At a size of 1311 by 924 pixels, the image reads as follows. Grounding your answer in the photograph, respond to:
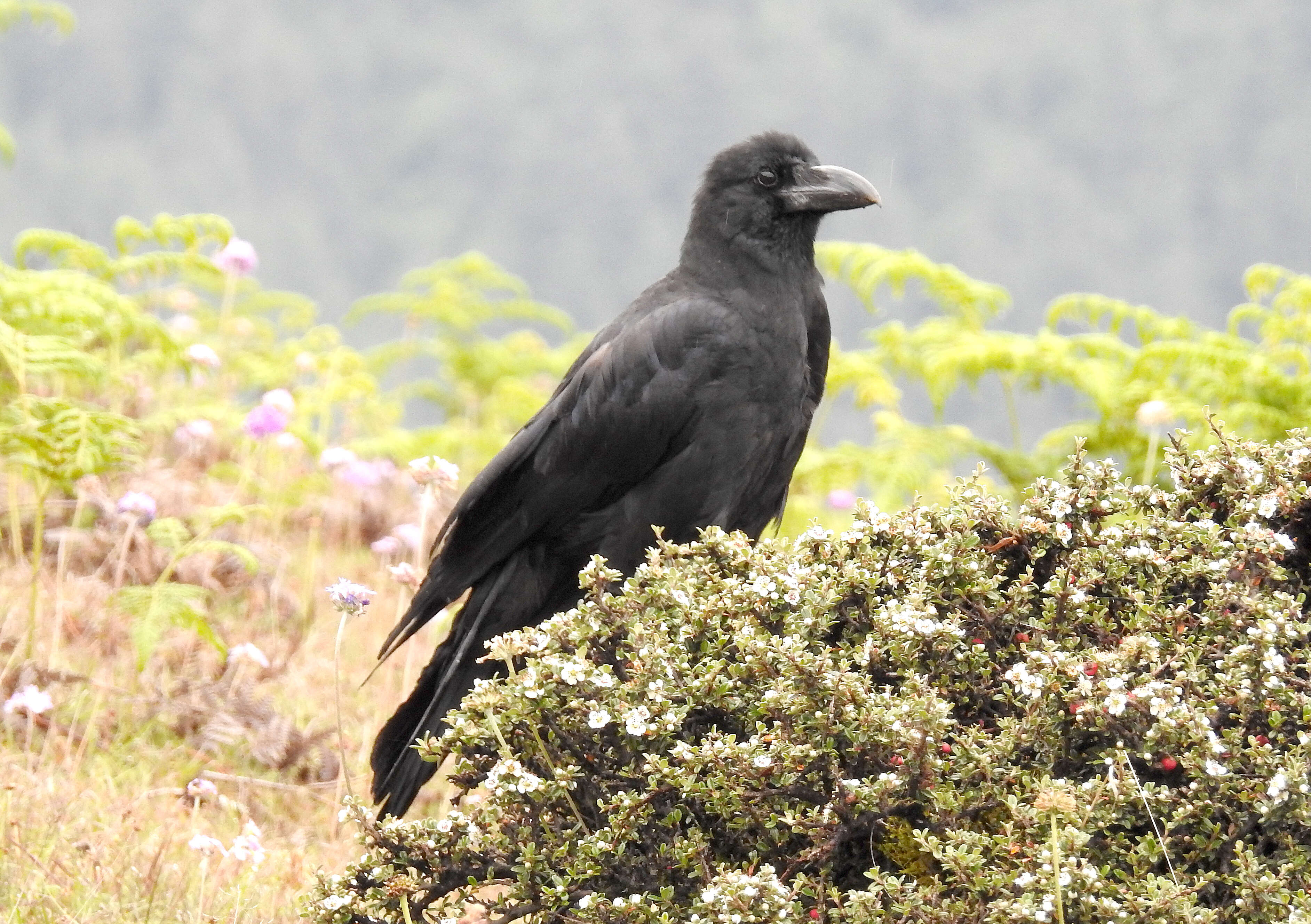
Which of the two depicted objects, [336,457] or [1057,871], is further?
[336,457]

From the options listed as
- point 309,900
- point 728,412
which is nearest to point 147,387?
point 728,412

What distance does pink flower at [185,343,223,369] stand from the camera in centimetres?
460

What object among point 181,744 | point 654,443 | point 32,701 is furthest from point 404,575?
point 181,744

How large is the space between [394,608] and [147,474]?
1118 millimetres

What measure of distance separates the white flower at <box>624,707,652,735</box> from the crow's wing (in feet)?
5.59

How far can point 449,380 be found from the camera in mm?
8836

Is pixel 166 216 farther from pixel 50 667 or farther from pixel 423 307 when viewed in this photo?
pixel 423 307

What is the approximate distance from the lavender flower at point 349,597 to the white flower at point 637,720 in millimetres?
938

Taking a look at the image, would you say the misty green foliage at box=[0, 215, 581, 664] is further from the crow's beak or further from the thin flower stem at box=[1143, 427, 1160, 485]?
the thin flower stem at box=[1143, 427, 1160, 485]

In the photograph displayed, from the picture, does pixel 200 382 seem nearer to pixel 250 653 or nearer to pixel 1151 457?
pixel 250 653

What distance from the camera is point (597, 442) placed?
3.86 m

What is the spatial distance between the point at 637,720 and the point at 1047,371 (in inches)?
168

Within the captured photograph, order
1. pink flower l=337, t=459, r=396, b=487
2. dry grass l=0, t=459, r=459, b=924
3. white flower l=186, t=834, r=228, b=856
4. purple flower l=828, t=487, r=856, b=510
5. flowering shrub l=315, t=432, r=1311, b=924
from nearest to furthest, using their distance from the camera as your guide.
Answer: flowering shrub l=315, t=432, r=1311, b=924, white flower l=186, t=834, r=228, b=856, dry grass l=0, t=459, r=459, b=924, pink flower l=337, t=459, r=396, b=487, purple flower l=828, t=487, r=856, b=510

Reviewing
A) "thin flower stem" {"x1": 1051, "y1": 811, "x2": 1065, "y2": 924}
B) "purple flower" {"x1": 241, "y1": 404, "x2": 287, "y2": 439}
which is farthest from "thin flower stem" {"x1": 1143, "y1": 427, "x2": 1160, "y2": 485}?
"purple flower" {"x1": 241, "y1": 404, "x2": 287, "y2": 439}
